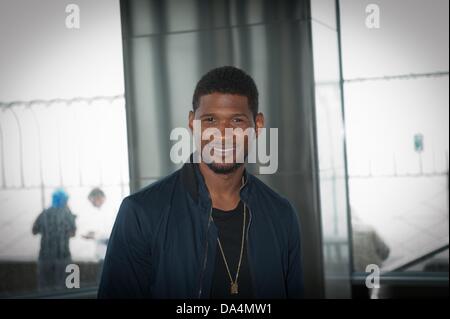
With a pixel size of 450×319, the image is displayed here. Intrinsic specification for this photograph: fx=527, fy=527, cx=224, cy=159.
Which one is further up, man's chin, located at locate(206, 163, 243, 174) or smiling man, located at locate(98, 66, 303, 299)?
man's chin, located at locate(206, 163, 243, 174)

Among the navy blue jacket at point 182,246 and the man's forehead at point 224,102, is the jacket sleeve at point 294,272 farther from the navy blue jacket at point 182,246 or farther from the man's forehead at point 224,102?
the man's forehead at point 224,102

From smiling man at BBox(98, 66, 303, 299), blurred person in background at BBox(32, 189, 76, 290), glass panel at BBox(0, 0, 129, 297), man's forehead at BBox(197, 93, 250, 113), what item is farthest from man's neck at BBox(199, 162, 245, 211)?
blurred person in background at BBox(32, 189, 76, 290)

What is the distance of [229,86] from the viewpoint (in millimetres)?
1672

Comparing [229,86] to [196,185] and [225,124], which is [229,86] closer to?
[225,124]

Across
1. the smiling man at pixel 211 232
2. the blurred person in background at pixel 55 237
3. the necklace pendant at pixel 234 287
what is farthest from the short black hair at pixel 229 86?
the blurred person in background at pixel 55 237

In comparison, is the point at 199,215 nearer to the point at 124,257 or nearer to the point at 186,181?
the point at 186,181

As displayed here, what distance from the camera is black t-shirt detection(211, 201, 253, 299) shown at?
1601mm

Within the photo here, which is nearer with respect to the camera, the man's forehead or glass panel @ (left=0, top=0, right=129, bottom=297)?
the man's forehead

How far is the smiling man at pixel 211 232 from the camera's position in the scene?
158 centimetres

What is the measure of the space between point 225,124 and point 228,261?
1.37ft

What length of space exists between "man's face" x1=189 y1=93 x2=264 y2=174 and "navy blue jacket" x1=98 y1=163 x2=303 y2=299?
0.25 ft

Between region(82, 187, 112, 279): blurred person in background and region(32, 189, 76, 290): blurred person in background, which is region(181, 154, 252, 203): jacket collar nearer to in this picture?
region(82, 187, 112, 279): blurred person in background
